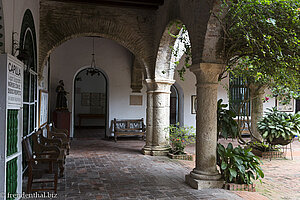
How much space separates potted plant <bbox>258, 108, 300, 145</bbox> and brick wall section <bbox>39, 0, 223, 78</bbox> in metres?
3.30

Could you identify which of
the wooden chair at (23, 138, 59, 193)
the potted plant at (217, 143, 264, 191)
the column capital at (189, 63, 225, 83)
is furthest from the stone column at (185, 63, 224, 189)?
the wooden chair at (23, 138, 59, 193)

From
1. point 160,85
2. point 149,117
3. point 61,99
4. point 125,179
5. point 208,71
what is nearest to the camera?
point 208,71

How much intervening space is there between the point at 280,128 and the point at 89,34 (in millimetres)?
5505

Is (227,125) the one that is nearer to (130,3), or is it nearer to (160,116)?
(160,116)

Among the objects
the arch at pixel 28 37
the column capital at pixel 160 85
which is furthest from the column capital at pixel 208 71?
the arch at pixel 28 37

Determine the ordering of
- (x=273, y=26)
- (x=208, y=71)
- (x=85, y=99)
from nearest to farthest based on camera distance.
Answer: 1. (x=273, y=26)
2. (x=208, y=71)
3. (x=85, y=99)

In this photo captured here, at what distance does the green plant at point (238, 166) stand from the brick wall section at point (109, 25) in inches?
122

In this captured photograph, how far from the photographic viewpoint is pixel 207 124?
4488 millimetres

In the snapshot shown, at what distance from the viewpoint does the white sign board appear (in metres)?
3.19

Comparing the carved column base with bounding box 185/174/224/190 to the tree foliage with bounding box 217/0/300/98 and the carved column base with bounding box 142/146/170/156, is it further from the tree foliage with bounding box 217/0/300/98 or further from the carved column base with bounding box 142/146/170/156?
the carved column base with bounding box 142/146/170/156

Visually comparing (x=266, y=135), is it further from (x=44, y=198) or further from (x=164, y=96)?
(x=44, y=198)

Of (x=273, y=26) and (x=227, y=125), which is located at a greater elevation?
(x=273, y=26)

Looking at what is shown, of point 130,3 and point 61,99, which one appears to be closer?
point 130,3

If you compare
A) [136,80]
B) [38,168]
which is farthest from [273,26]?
[136,80]
